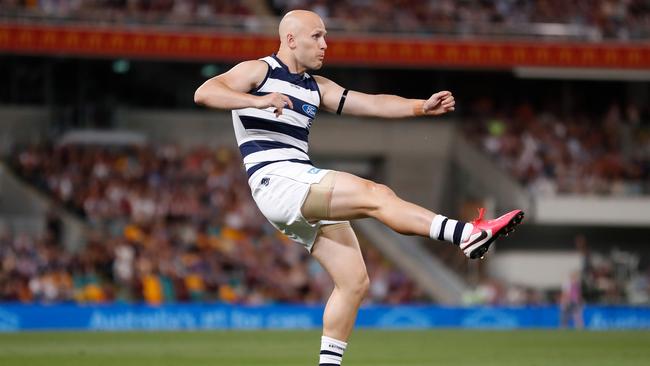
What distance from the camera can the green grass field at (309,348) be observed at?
50.1 ft

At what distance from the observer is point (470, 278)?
34.1m

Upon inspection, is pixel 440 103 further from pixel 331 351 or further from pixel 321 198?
pixel 331 351

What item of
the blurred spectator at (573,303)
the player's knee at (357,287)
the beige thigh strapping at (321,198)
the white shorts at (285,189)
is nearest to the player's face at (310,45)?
the white shorts at (285,189)

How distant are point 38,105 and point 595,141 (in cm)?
1712

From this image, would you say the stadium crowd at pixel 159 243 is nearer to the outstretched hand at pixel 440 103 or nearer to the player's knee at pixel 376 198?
the outstretched hand at pixel 440 103

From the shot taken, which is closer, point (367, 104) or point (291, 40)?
point (291, 40)

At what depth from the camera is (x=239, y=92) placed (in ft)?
27.6

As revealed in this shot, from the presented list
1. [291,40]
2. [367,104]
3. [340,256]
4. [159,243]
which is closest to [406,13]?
[159,243]

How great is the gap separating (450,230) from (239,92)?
1.75 metres

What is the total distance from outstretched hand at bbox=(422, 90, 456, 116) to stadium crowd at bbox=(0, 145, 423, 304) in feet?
64.2

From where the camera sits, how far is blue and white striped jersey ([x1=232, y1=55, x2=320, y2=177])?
8.93 m

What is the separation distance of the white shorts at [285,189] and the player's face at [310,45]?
0.84 metres

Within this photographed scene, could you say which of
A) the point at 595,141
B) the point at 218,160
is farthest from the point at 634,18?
the point at 218,160

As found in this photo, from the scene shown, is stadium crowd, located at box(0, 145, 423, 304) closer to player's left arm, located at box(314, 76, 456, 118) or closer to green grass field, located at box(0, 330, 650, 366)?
green grass field, located at box(0, 330, 650, 366)
